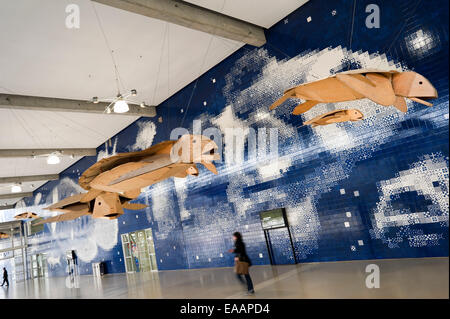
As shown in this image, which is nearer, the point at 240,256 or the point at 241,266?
the point at 240,256

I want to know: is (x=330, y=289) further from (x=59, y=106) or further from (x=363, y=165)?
(x=59, y=106)

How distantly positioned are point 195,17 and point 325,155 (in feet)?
14.0

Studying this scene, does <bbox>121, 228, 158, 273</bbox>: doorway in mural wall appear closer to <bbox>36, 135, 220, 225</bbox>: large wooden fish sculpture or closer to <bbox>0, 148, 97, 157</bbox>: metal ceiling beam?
<bbox>0, 148, 97, 157</bbox>: metal ceiling beam

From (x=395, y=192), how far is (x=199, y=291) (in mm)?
4407

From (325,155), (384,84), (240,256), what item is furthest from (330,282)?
(384,84)

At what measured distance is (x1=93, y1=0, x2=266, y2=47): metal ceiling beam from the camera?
253 inches

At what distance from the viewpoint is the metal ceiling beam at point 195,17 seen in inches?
253

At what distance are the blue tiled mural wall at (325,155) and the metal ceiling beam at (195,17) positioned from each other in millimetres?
691

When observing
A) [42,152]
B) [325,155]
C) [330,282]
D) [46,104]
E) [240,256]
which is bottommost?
[330,282]

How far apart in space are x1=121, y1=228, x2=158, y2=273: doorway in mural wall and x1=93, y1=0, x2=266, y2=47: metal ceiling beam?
350 inches

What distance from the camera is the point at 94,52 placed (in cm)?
846

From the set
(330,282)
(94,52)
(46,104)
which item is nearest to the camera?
(330,282)

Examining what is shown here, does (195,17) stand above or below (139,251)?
above

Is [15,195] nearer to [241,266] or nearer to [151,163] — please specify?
[151,163]
